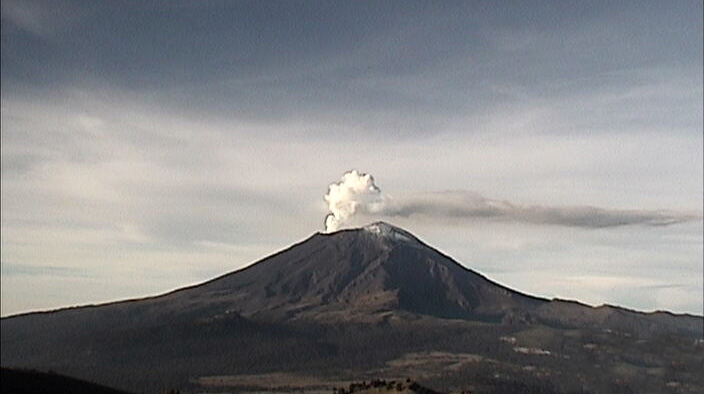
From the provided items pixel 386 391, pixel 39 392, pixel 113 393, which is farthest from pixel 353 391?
pixel 39 392

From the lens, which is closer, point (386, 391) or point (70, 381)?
point (70, 381)

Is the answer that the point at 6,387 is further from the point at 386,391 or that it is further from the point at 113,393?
the point at 386,391

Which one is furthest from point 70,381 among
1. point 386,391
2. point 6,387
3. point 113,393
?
point 386,391

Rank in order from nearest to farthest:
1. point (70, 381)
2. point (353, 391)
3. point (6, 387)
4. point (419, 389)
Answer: point (6, 387)
point (70, 381)
point (419, 389)
point (353, 391)

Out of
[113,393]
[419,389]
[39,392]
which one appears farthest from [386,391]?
[39,392]

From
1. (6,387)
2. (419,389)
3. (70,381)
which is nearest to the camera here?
(6,387)

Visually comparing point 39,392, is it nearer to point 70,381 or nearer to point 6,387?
point 6,387

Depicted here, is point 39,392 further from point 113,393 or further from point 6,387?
point 113,393

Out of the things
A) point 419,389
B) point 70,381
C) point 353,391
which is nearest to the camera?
point 70,381

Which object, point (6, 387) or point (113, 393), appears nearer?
point (6, 387)
